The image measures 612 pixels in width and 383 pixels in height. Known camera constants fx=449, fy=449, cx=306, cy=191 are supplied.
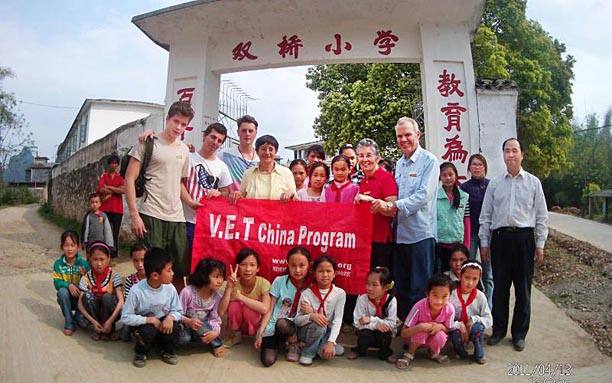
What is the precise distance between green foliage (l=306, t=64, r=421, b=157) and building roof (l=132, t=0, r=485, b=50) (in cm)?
656

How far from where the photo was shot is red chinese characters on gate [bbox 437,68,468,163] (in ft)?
18.2

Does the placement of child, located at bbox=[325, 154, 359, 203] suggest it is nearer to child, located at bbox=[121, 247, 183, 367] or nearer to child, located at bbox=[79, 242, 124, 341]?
child, located at bbox=[121, 247, 183, 367]

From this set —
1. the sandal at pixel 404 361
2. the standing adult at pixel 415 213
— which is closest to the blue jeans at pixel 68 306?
the sandal at pixel 404 361

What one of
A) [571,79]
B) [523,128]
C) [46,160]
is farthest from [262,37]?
[46,160]

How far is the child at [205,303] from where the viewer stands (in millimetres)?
3361

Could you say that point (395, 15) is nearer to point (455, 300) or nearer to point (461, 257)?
point (461, 257)

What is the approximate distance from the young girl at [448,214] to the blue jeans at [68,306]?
3.10 metres

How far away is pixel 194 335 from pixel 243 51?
4188 mm

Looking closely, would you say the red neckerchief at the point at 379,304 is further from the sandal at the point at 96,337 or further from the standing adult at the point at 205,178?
the sandal at the point at 96,337

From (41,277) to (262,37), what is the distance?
13.8ft

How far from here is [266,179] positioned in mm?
3965

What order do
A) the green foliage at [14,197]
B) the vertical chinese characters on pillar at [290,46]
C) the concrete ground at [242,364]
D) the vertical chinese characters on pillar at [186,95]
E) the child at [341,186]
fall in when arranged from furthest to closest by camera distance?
1. the green foliage at [14,197]
2. the vertical chinese characters on pillar at [186,95]
3. the vertical chinese characters on pillar at [290,46]
4. the child at [341,186]
5. the concrete ground at [242,364]

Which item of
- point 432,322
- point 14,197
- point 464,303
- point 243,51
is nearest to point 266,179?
point 432,322
